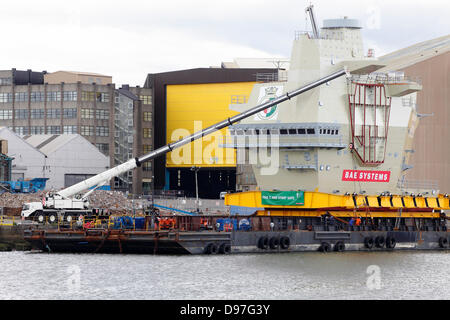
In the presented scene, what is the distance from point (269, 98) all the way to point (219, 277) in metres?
24.9

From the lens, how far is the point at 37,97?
152 metres

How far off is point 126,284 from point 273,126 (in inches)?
1043

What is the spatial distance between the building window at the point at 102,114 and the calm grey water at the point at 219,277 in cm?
7776

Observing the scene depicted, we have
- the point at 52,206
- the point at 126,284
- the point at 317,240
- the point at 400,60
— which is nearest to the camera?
the point at 126,284

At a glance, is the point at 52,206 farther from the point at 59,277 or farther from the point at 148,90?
the point at 148,90

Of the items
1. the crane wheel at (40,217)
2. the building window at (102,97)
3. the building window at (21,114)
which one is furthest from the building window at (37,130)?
the crane wheel at (40,217)

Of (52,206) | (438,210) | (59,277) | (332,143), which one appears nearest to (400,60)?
(438,210)

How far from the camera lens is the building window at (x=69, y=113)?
14988 centimetres

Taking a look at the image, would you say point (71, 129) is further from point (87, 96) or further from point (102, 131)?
point (87, 96)

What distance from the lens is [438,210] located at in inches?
3433

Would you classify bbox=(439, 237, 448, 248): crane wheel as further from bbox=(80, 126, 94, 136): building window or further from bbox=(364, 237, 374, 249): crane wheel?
bbox=(80, 126, 94, 136): building window

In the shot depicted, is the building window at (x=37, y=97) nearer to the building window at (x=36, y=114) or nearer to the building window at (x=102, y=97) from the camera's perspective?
the building window at (x=36, y=114)

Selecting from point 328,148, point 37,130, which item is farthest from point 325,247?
point 37,130

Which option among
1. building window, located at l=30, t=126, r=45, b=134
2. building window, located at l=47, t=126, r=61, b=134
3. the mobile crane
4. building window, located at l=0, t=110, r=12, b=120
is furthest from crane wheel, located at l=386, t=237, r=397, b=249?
building window, located at l=0, t=110, r=12, b=120
